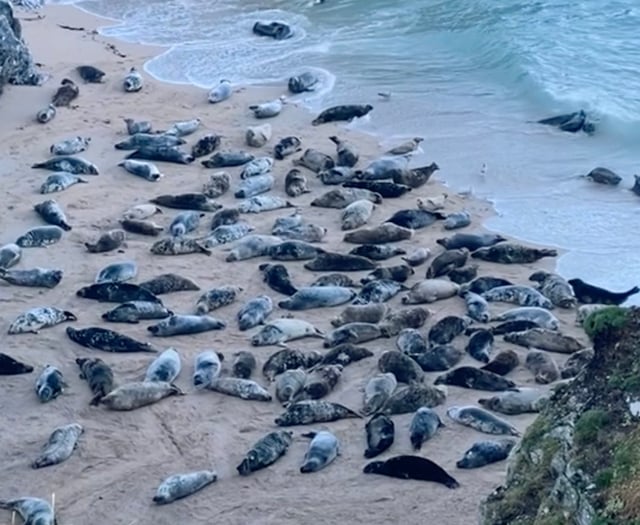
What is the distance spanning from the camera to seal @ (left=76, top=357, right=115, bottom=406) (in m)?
7.54

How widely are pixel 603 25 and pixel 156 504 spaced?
12.8 metres

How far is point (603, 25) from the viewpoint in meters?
17.2

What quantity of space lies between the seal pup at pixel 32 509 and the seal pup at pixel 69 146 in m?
6.26

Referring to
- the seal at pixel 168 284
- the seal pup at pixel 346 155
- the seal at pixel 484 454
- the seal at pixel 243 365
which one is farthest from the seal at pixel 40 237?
the seal at pixel 484 454

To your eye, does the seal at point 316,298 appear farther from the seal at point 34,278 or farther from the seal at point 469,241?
the seal at point 34,278

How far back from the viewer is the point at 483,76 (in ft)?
50.4

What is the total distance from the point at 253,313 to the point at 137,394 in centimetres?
145

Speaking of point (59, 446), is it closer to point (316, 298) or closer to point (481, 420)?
point (481, 420)

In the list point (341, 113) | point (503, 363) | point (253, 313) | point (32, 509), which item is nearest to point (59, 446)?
point (32, 509)

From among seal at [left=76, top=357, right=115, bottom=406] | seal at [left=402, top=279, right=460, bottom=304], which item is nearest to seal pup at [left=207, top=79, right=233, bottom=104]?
seal at [left=402, top=279, right=460, bottom=304]

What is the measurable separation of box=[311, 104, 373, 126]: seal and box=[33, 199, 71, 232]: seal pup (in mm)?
3894

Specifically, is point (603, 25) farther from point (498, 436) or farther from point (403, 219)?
point (498, 436)

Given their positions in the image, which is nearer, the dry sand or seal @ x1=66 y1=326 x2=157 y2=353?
the dry sand

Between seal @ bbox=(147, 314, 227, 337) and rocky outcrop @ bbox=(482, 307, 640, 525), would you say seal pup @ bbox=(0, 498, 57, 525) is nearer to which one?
seal @ bbox=(147, 314, 227, 337)
